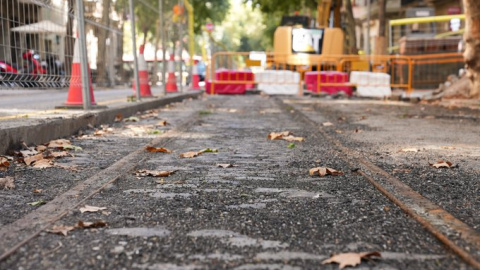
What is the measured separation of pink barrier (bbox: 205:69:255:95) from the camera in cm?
2334

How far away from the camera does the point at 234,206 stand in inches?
145

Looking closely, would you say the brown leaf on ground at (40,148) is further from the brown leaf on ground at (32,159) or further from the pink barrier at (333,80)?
the pink barrier at (333,80)

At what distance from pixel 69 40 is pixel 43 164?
14.8 ft

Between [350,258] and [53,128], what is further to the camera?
[53,128]

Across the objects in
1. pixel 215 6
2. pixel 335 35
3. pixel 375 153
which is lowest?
pixel 375 153

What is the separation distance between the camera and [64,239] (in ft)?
9.62

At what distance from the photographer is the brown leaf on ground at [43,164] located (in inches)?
199

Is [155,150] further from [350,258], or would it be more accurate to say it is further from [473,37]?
[473,37]

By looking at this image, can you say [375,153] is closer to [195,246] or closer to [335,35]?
[195,246]

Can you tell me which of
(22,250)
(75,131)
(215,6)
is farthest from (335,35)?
(22,250)

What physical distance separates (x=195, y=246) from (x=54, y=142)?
13.4 feet

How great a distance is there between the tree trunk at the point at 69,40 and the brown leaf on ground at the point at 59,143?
2.76 m

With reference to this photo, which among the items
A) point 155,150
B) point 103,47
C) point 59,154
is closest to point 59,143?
point 59,154

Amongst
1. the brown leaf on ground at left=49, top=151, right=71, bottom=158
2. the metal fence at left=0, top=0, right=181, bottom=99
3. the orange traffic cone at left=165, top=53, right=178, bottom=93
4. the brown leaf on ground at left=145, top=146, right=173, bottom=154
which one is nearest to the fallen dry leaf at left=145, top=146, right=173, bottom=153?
the brown leaf on ground at left=145, top=146, right=173, bottom=154
